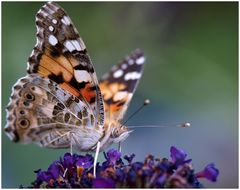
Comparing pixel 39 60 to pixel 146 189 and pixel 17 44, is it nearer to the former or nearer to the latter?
pixel 146 189

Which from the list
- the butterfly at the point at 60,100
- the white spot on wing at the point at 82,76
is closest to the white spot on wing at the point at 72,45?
the butterfly at the point at 60,100

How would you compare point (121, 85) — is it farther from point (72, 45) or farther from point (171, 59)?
point (171, 59)

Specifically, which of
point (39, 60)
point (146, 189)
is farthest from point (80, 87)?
point (146, 189)

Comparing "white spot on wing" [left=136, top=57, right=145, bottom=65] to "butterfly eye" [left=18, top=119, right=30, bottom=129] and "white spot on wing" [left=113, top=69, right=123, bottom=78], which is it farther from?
"butterfly eye" [left=18, top=119, right=30, bottom=129]

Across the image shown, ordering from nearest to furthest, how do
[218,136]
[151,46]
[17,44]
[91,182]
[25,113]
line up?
[91,182] < [25,113] < [17,44] < [218,136] < [151,46]

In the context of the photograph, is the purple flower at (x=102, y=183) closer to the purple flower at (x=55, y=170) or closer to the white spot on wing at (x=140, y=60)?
the purple flower at (x=55, y=170)

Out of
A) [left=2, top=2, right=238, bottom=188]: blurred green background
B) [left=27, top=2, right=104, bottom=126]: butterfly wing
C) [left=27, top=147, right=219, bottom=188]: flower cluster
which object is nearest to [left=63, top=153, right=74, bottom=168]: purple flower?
[left=27, top=147, right=219, bottom=188]: flower cluster

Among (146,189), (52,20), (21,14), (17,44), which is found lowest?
(146,189)
